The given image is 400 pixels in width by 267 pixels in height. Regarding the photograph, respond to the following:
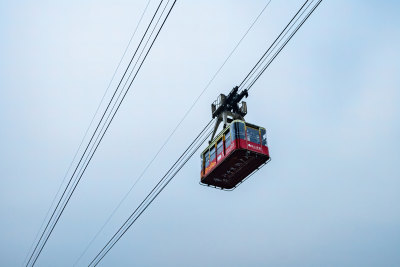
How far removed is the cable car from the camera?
13.8 meters

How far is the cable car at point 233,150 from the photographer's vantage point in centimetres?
1383

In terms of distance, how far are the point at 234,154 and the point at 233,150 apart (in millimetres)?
298

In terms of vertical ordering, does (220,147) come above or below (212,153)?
below

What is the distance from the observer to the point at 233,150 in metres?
13.5

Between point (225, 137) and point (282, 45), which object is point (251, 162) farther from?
point (282, 45)

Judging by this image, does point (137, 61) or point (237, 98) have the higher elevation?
point (237, 98)

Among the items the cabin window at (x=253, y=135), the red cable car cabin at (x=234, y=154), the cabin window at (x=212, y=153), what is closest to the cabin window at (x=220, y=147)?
the red cable car cabin at (x=234, y=154)

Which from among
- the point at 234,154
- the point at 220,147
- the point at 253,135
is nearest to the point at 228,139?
the point at 220,147

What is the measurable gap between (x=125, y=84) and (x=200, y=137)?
3351 millimetres

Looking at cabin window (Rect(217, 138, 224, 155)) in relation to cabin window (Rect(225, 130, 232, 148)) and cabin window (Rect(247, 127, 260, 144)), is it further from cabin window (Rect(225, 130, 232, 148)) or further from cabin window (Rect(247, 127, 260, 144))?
cabin window (Rect(247, 127, 260, 144))

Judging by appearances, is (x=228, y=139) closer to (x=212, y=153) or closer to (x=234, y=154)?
(x=234, y=154)

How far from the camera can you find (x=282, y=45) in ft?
30.2

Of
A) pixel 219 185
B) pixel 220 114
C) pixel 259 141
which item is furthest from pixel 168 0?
pixel 219 185

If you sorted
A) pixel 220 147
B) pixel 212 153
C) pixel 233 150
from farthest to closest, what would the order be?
pixel 212 153 < pixel 220 147 < pixel 233 150
